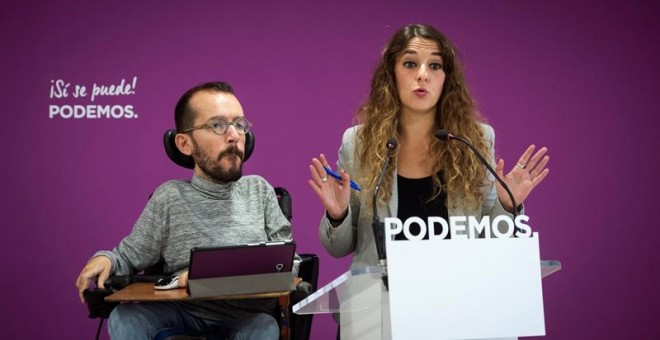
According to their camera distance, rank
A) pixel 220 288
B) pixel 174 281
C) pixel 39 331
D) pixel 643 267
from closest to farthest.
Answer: pixel 220 288 < pixel 174 281 < pixel 39 331 < pixel 643 267

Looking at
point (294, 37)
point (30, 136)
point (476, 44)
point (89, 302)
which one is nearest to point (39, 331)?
point (30, 136)

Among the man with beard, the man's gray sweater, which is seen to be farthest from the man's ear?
the man's gray sweater

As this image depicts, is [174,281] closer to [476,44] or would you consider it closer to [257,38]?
[257,38]

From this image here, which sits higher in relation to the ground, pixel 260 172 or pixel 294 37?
pixel 294 37

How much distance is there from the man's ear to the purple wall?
133 centimetres

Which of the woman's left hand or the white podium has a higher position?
the woman's left hand

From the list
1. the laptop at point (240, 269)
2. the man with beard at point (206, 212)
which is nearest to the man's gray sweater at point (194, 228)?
the man with beard at point (206, 212)

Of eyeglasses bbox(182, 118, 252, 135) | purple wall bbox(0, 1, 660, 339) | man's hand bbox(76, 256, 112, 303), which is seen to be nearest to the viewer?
man's hand bbox(76, 256, 112, 303)

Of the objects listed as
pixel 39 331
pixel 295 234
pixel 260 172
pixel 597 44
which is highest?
pixel 597 44

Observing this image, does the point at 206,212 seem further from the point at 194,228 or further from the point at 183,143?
the point at 183,143

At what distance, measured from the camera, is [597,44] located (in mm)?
4996

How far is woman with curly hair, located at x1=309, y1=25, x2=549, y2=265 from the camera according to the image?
2.95 meters

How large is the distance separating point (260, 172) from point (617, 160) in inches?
91.2

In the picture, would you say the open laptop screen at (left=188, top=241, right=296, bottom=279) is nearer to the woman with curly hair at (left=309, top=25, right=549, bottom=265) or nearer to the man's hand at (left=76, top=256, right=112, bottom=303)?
the woman with curly hair at (left=309, top=25, right=549, bottom=265)
